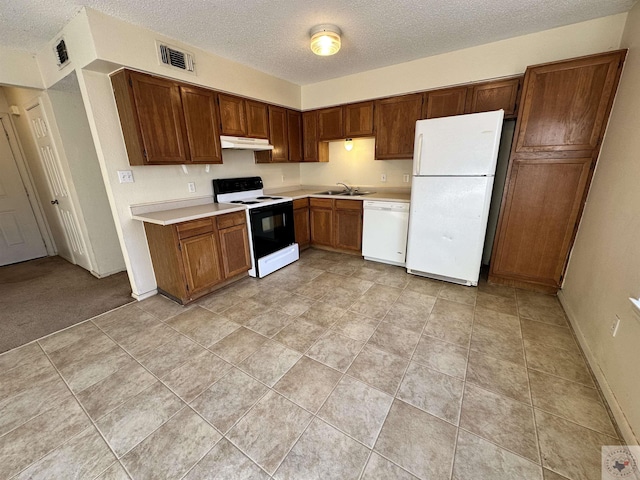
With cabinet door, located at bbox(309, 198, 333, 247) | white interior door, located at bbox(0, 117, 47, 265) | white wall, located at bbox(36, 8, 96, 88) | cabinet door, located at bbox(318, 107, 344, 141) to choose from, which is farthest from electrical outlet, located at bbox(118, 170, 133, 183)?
white interior door, located at bbox(0, 117, 47, 265)

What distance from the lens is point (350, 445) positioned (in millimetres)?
1311

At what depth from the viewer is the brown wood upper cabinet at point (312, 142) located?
13.6ft

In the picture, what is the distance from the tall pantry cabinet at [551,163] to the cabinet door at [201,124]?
3106mm

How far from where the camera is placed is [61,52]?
235 cm

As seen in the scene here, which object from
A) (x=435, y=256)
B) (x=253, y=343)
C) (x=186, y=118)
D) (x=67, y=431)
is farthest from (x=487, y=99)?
(x=67, y=431)

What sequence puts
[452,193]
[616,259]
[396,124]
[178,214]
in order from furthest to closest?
[396,124], [452,193], [178,214], [616,259]

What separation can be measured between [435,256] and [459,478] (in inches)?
84.0

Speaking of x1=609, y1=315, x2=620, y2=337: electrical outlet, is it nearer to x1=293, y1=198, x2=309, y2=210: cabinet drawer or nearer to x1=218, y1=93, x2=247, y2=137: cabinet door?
x1=293, y1=198, x2=309, y2=210: cabinet drawer

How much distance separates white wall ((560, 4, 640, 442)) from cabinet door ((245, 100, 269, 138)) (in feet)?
11.5

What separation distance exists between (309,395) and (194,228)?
1.86 m

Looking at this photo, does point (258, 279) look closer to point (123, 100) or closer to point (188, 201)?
point (188, 201)

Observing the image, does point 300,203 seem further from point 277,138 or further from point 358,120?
point 358,120

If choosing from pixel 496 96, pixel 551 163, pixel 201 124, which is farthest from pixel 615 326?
pixel 201 124

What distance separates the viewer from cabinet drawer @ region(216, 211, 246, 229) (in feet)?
9.18
